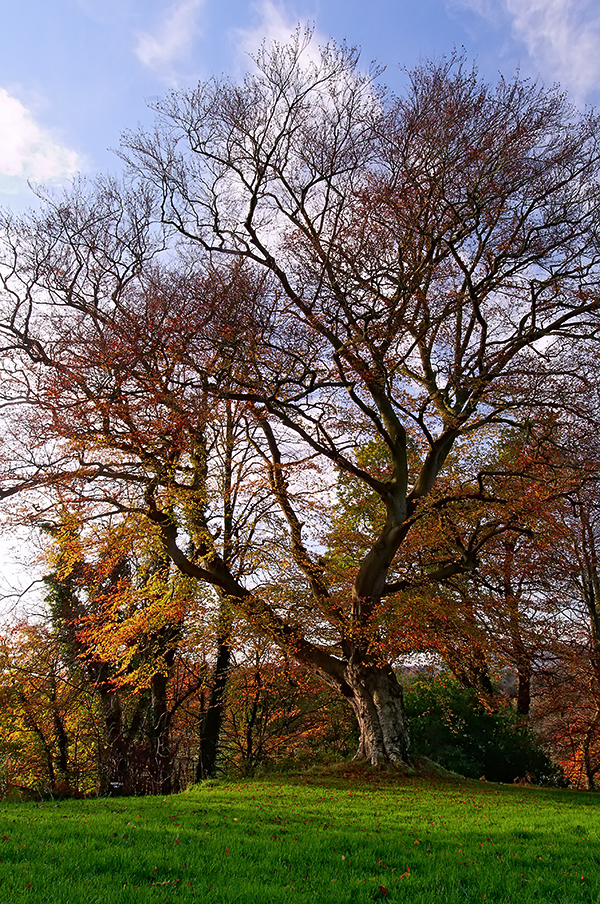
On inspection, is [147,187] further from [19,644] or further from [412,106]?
[19,644]

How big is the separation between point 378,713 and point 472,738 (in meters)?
4.79

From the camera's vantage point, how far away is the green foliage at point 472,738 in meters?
15.8

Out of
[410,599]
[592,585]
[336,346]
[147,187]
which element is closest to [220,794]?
[410,599]

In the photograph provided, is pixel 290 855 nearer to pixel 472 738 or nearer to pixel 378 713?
pixel 378 713

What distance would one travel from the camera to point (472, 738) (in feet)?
53.0

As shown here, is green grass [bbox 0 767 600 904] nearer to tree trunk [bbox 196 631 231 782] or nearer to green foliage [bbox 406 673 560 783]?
green foliage [bbox 406 673 560 783]

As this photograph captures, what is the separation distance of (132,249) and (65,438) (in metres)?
4.82

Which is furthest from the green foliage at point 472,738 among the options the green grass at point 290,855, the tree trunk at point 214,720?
the green grass at point 290,855

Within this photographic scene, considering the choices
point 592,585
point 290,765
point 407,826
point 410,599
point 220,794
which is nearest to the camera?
point 407,826

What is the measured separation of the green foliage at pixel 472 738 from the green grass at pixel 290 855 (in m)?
8.70

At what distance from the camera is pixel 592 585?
17.9 meters

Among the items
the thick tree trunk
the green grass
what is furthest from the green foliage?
the green grass

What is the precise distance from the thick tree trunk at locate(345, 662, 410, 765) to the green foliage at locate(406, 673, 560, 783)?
3.17 metres

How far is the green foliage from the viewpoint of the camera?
15.8 meters
